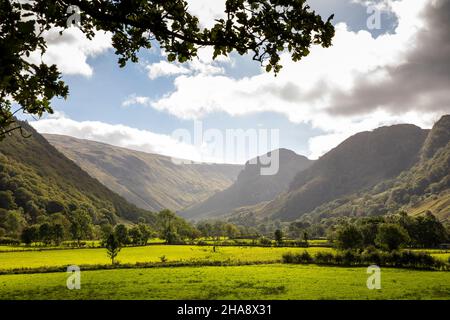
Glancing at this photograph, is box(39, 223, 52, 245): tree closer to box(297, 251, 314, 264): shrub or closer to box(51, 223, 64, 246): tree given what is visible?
box(51, 223, 64, 246): tree

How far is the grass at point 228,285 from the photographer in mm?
46094

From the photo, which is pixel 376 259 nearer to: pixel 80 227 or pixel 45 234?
pixel 45 234

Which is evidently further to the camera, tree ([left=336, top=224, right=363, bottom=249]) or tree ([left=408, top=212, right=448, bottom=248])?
tree ([left=408, top=212, right=448, bottom=248])

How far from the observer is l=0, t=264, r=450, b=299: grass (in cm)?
4609

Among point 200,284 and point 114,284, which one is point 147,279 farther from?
point 200,284

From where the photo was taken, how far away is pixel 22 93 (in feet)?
32.8

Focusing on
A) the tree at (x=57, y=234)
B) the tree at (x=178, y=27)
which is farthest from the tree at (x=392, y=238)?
the tree at (x=57, y=234)

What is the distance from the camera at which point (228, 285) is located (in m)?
54.2

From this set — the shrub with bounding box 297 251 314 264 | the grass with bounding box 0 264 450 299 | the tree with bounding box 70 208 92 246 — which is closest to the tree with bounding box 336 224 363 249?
the shrub with bounding box 297 251 314 264
